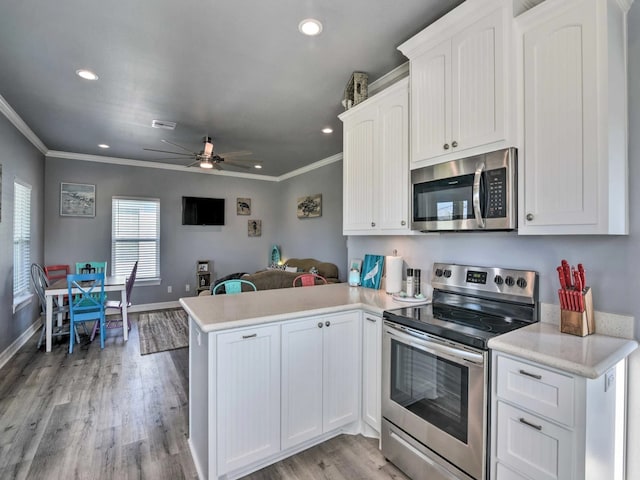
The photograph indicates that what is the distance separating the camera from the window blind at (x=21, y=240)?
12.8 ft

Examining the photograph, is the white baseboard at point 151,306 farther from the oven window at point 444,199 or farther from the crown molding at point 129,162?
the oven window at point 444,199

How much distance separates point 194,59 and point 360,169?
159 cm

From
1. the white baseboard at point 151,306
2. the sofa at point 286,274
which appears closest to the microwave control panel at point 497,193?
the sofa at point 286,274

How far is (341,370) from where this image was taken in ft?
7.12

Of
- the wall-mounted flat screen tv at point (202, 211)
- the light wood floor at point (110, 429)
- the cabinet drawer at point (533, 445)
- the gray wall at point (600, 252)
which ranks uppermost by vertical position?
the wall-mounted flat screen tv at point (202, 211)

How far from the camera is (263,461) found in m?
1.94

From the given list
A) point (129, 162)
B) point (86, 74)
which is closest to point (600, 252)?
point (86, 74)

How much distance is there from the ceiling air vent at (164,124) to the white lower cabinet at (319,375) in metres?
3.30

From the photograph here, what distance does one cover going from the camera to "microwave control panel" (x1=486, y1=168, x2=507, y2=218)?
5.52 feet

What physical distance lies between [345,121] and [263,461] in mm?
2652

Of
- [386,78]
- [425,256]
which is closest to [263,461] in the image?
[425,256]

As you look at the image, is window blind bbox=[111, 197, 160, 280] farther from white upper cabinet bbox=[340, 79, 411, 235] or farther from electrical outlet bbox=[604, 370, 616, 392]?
electrical outlet bbox=[604, 370, 616, 392]

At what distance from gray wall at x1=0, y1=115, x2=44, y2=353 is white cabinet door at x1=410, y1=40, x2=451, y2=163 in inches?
167

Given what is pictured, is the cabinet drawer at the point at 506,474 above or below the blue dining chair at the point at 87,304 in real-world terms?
below
